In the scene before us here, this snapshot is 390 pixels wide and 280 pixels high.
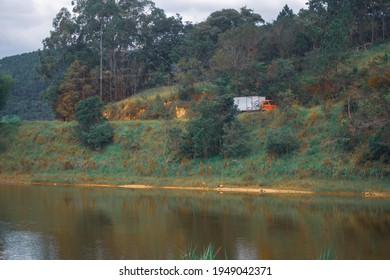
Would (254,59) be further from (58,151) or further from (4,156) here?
(4,156)

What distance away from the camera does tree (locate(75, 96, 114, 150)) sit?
4603cm

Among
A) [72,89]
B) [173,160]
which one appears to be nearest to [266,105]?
[173,160]

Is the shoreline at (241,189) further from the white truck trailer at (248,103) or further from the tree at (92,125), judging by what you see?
the white truck trailer at (248,103)

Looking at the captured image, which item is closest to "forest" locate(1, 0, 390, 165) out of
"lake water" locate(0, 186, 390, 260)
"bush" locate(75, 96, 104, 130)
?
"bush" locate(75, 96, 104, 130)

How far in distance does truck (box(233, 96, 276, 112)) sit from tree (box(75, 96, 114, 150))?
1232cm

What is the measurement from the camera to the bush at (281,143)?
37688 mm

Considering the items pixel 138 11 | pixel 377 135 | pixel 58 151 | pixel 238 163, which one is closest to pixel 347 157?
pixel 377 135

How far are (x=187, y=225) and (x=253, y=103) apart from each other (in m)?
23.6

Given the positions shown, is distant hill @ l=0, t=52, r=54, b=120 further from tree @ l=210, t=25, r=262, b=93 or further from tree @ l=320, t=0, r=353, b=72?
tree @ l=320, t=0, r=353, b=72

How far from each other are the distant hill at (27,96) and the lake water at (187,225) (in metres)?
43.1

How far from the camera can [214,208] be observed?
28094mm

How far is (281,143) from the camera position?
37.5 metres

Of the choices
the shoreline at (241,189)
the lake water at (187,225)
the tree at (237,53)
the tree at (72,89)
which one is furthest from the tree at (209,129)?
the tree at (72,89)

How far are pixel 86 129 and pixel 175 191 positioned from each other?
15.1 metres
